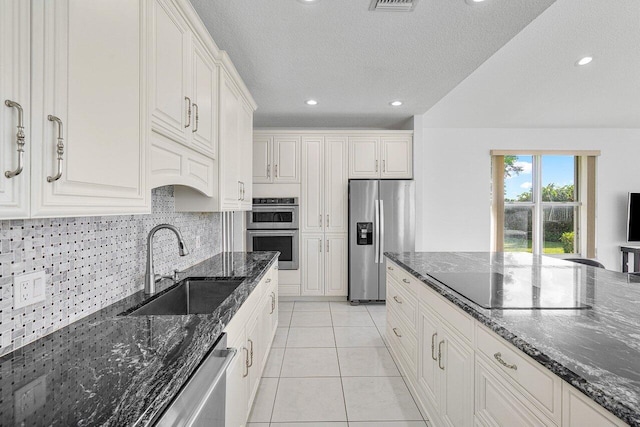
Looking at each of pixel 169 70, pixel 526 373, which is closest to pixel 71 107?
pixel 169 70

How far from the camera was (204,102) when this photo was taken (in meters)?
1.96

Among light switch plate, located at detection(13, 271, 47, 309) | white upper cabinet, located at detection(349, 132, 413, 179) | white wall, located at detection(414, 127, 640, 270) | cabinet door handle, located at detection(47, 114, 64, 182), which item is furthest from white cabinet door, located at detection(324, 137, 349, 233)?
cabinet door handle, located at detection(47, 114, 64, 182)

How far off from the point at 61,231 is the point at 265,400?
1.63 meters

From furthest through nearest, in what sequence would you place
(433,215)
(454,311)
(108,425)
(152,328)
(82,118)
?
1. (433,215)
2. (454,311)
3. (152,328)
4. (82,118)
5. (108,425)

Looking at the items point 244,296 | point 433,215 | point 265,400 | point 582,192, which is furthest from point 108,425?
point 582,192

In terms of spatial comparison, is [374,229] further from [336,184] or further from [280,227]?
[280,227]

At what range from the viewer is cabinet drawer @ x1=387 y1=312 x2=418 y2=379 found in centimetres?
219

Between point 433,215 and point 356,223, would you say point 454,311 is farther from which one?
point 433,215

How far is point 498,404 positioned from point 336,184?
3537mm

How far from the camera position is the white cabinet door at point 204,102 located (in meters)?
1.81

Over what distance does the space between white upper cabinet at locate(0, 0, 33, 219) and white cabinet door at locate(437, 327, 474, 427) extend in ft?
5.30

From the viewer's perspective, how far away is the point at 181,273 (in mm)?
2164

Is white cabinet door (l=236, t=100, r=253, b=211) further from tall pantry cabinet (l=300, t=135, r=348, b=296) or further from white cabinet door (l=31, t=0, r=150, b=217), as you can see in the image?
white cabinet door (l=31, t=0, r=150, b=217)

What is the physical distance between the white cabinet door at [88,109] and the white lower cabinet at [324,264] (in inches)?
131
